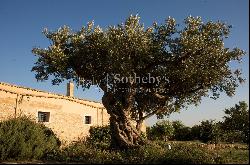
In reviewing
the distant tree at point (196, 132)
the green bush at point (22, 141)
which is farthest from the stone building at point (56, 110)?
the distant tree at point (196, 132)

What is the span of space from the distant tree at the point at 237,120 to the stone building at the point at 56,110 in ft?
48.9

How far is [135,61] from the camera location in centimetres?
2053

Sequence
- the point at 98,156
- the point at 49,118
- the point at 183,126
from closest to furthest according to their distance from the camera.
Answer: the point at 98,156 < the point at 49,118 < the point at 183,126

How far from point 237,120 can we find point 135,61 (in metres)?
23.9

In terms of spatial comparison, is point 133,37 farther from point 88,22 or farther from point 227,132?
point 227,132

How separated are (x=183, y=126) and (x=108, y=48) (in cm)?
2541

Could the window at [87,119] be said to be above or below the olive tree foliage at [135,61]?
below

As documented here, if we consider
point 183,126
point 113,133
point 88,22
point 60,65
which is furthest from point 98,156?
point 183,126

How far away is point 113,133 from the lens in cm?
2241

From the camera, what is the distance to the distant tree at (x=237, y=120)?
37719 mm

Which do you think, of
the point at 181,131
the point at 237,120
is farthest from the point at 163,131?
the point at 237,120

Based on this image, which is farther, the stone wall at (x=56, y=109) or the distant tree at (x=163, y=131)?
the distant tree at (x=163, y=131)

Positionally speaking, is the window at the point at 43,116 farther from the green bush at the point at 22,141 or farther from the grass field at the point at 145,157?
the grass field at the point at 145,157

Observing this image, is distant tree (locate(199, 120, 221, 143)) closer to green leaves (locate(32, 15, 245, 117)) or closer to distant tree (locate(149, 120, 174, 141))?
distant tree (locate(149, 120, 174, 141))
